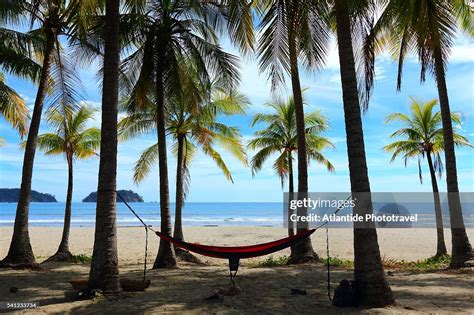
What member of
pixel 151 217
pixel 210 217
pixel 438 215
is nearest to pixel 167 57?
pixel 438 215

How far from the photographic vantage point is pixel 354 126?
Result: 174 inches

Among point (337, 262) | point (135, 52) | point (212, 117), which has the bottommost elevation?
point (337, 262)

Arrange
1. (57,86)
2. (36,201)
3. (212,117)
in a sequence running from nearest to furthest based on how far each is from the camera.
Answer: (57,86)
(212,117)
(36,201)

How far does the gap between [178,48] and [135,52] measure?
0.97 meters

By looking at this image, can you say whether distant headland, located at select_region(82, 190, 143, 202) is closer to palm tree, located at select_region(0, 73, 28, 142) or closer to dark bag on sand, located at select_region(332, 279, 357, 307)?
palm tree, located at select_region(0, 73, 28, 142)

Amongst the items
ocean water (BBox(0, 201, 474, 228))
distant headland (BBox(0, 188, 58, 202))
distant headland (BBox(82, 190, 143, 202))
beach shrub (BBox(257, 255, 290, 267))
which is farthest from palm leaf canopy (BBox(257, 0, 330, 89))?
distant headland (BBox(0, 188, 58, 202))

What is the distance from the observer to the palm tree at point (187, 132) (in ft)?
34.3

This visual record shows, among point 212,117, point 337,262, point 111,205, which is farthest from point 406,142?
point 111,205

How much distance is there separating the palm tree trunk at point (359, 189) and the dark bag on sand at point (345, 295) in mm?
71

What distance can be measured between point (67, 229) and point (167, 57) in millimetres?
5226

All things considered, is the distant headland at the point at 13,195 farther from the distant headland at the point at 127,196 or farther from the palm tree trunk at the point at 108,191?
the palm tree trunk at the point at 108,191

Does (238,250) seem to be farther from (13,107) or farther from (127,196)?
(127,196)

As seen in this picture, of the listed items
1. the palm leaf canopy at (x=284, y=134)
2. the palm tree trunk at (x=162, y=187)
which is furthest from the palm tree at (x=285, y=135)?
the palm tree trunk at (x=162, y=187)

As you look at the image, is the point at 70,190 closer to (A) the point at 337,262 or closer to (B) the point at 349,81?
(A) the point at 337,262
